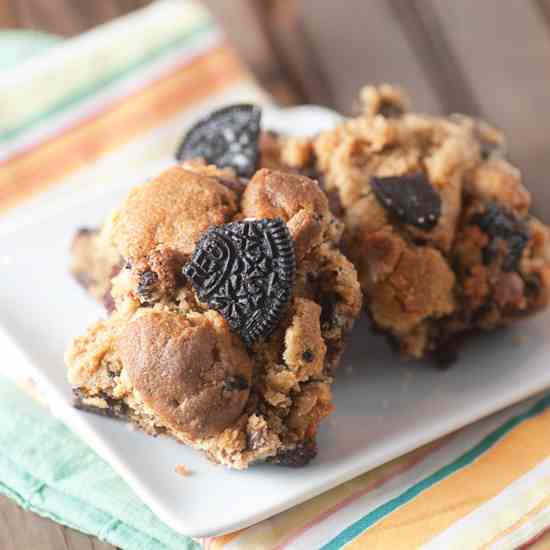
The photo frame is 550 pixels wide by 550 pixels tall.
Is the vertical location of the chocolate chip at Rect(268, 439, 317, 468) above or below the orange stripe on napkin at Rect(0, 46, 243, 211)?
below

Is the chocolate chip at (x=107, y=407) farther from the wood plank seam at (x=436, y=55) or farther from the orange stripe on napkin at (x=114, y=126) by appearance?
the wood plank seam at (x=436, y=55)

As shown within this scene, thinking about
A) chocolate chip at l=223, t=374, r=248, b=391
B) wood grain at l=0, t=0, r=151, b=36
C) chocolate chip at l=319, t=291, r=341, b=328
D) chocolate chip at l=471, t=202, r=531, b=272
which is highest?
wood grain at l=0, t=0, r=151, b=36

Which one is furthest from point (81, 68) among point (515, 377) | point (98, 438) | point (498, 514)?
point (498, 514)

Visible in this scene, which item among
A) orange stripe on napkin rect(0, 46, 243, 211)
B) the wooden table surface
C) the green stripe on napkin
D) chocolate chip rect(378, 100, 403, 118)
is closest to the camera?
the green stripe on napkin

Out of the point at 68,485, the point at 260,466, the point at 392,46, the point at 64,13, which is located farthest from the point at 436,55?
the point at 68,485

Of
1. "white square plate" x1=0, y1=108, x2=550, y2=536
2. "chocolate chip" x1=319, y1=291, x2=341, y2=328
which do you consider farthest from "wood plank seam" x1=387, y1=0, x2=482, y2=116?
"chocolate chip" x1=319, y1=291, x2=341, y2=328

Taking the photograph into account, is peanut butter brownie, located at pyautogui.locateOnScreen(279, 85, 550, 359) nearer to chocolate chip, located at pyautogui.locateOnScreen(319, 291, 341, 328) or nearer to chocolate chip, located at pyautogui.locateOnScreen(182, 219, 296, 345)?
chocolate chip, located at pyautogui.locateOnScreen(319, 291, 341, 328)

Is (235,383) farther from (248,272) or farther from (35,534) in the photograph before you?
(35,534)
